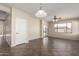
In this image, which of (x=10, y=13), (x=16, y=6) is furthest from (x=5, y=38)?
(x=16, y=6)

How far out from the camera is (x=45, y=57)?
8.55ft

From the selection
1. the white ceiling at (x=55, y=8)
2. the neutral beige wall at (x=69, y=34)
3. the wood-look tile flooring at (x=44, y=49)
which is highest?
the white ceiling at (x=55, y=8)

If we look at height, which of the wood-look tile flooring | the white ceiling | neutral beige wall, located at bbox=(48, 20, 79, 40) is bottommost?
the wood-look tile flooring

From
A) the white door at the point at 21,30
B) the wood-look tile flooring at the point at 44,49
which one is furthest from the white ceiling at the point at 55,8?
the wood-look tile flooring at the point at 44,49

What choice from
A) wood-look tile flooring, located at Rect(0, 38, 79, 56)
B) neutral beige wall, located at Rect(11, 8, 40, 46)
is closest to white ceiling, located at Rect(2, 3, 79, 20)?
neutral beige wall, located at Rect(11, 8, 40, 46)

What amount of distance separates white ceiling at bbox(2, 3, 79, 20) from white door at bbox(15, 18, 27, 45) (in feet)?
1.05

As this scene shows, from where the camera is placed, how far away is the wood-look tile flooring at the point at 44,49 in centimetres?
271

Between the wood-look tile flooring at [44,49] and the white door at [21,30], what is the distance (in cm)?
14

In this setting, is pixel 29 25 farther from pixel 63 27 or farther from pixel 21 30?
pixel 63 27

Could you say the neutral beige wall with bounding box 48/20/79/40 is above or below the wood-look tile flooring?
above

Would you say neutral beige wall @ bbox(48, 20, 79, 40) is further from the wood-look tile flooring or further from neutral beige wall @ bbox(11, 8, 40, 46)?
neutral beige wall @ bbox(11, 8, 40, 46)

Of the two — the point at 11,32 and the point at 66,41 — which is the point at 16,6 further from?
the point at 66,41

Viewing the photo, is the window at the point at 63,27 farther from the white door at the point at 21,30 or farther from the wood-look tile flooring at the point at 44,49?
the white door at the point at 21,30

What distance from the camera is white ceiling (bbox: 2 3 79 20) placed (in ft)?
8.68
